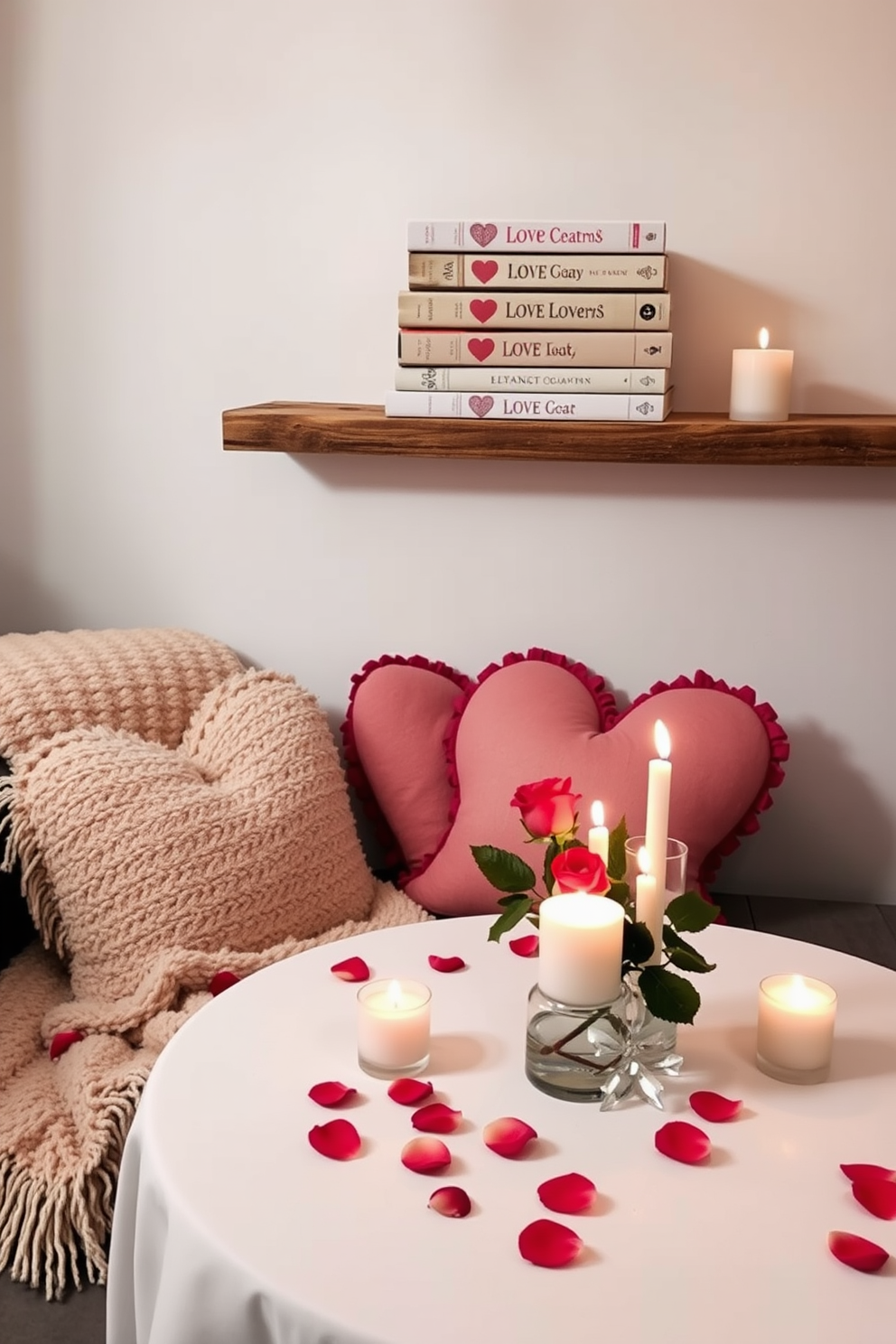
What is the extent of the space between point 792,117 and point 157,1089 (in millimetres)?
1527

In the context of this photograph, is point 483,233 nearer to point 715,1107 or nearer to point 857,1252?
point 715,1107

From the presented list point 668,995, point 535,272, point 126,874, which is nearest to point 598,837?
point 668,995

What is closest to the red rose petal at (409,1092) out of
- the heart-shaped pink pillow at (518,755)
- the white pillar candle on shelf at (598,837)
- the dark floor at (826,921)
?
the white pillar candle on shelf at (598,837)

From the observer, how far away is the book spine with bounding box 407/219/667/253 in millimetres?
1795

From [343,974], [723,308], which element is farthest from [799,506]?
[343,974]

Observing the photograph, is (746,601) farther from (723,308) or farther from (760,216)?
(760,216)

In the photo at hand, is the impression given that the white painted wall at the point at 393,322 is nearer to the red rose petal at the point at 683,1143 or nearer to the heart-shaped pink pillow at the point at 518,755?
the heart-shaped pink pillow at the point at 518,755

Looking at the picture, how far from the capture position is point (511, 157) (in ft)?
6.29

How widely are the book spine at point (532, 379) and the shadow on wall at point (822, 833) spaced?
574mm

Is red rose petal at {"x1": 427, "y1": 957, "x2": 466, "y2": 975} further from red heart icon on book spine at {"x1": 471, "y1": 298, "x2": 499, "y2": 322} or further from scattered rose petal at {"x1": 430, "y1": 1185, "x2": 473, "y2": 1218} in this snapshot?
red heart icon on book spine at {"x1": 471, "y1": 298, "x2": 499, "y2": 322}

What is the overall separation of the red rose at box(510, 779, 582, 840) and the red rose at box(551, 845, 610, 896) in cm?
3

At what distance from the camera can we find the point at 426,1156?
0.98 m

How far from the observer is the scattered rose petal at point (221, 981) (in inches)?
61.9

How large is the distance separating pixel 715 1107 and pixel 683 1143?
0.06m
